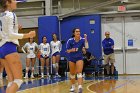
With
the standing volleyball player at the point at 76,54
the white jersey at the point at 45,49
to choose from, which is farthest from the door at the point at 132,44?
the standing volleyball player at the point at 76,54

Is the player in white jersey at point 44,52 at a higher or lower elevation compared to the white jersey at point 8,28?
lower

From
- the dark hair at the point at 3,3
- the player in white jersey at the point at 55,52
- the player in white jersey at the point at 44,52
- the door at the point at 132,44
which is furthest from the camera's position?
the door at the point at 132,44

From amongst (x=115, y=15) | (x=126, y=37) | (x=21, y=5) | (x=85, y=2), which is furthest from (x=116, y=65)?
(x=21, y=5)

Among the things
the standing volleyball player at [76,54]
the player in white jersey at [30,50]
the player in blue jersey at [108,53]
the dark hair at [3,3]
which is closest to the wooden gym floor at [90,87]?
the standing volleyball player at [76,54]

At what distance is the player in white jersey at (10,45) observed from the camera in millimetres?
4855

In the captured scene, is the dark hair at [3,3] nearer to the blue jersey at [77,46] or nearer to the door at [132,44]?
the blue jersey at [77,46]

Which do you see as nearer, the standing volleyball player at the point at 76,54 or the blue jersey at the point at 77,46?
A: the standing volleyball player at the point at 76,54

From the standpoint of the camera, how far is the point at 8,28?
495cm

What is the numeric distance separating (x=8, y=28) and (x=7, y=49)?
0.34 meters

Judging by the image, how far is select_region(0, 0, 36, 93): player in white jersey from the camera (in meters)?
4.86

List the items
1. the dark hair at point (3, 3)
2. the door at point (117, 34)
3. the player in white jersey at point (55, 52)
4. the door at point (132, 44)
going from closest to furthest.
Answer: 1. the dark hair at point (3, 3)
2. the player in white jersey at point (55, 52)
3. the door at point (132, 44)
4. the door at point (117, 34)

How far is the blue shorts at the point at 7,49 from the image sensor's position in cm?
490

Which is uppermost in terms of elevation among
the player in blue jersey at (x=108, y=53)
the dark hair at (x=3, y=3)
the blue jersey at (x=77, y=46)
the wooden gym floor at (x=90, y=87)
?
the dark hair at (x=3, y=3)

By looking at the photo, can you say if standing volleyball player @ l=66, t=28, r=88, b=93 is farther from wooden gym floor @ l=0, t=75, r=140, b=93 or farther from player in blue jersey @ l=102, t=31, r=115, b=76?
player in blue jersey @ l=102, t=31, r=115, b=76
